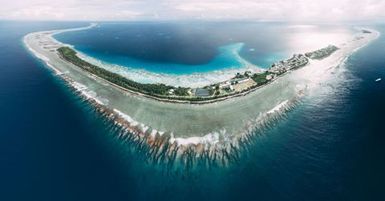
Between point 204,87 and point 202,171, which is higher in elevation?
point 204,87

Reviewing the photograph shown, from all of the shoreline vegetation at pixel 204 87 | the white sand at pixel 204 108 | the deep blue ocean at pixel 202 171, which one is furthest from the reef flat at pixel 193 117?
the deep blue ocean at pixel 202 171

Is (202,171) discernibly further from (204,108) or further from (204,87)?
(204,87)

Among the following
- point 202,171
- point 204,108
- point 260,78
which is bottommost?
point 202,171

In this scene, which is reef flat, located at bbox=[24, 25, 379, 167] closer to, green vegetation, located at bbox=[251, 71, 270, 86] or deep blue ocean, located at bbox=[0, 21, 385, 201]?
green vegetation, located at bbox=[251, 71, 270, 86]

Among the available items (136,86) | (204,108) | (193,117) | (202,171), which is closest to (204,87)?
(204,108)

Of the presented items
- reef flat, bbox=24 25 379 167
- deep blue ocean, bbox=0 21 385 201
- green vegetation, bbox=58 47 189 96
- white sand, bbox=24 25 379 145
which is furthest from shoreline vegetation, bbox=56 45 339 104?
deep blue ocean, bbox=0 21 385 201

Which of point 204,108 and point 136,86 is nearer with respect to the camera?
point 204,108

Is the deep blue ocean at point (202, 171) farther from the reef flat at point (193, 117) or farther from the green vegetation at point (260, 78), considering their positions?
the green vegetation at point (260, 78)
